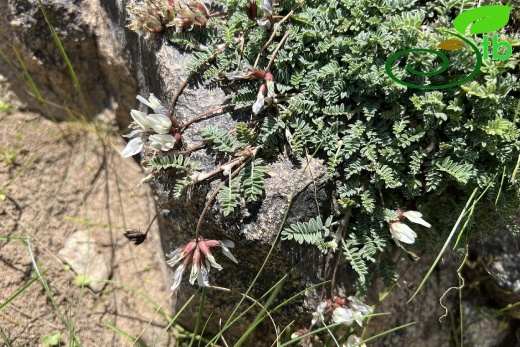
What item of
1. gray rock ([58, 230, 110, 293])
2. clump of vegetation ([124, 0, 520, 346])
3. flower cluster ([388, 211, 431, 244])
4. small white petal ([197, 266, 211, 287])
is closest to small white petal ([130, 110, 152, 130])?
clump of vegetation ([124, 0, 520, 346])

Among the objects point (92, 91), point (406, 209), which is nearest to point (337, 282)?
point (406, 209)

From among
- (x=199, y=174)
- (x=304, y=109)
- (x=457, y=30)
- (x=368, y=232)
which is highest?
(x=457, y=30)

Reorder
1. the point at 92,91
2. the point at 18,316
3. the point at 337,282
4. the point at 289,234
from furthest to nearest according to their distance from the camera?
the point at 92,91
the point at 18,316
the point at 337,282
the point at 289,234

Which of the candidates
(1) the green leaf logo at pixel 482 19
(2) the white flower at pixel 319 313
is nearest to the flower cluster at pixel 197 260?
(2) the white flower at pixel 319 313

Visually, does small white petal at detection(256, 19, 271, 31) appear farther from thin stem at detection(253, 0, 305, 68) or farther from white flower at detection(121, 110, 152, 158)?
white flower at detection(121, 110, 152, 158)

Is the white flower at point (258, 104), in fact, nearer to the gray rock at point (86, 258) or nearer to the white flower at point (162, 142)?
the white flower at point (162, 142)

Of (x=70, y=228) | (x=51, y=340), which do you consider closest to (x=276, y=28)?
(x=70, y=228)

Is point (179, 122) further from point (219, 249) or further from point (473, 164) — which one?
point (473, 164)
